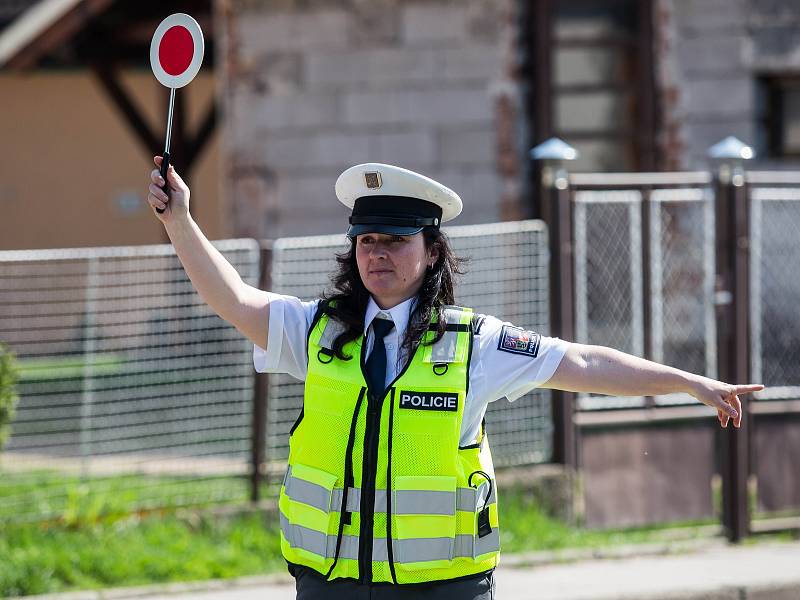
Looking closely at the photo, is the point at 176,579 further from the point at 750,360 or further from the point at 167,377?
the point at 750,360

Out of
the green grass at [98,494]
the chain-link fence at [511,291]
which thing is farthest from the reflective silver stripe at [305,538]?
the chain-link fence at [511,291]

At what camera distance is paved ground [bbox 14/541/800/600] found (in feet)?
20.6

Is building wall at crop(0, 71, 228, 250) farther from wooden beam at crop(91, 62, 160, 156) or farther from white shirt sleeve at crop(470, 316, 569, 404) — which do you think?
white shirt sleeve at crop(470, 316, 569, 404)

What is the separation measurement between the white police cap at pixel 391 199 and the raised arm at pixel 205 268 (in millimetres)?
321

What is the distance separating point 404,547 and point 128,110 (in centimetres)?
969

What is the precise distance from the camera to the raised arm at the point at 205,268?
10.9ft

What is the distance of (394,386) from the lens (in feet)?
10.9

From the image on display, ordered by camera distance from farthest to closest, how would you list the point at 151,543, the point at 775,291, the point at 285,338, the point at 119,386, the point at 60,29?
the point at 60,29
the point at 775,291
the point at 119,386
the point at 151,543
the point at 285,338

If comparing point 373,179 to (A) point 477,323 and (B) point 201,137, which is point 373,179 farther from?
(B) point 201,137

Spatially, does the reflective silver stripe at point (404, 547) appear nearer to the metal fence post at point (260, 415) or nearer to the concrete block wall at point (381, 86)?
the metal fence post at point (260, 415)

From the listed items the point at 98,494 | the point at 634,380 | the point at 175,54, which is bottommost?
the point at 98,494

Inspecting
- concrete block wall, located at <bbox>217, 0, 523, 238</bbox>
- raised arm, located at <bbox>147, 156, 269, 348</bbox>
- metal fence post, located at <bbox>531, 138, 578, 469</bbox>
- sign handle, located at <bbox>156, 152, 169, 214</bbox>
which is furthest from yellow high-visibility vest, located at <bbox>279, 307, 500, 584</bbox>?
concrete block wall, located at <bbox>217, 0, 523, 238</bbox>

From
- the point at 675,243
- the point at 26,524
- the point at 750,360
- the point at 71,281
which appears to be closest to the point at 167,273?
the point at 71,281

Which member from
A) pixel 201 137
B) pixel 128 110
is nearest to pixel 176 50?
pixel 128 110
